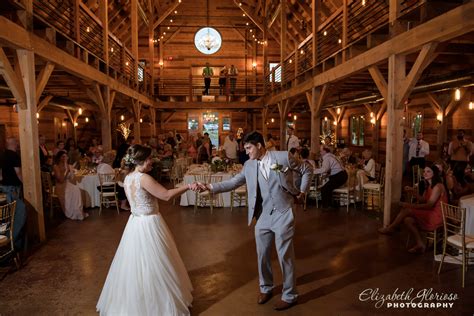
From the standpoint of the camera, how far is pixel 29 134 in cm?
554

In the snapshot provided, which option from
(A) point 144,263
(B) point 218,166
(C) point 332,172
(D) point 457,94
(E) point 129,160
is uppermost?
(D) point 457,94

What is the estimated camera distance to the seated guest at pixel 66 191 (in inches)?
288

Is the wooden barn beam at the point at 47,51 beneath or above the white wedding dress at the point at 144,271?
above

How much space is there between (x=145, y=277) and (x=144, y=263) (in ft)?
0.39

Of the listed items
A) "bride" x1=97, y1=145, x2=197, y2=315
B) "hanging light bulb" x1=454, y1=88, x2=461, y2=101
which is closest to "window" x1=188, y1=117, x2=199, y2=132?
"hanging light bulb" x1=454, y1=88, x2=461, y2=101

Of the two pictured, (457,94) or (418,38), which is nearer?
(418,38)

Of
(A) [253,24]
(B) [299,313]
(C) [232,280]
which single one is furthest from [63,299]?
(A) [253,24]

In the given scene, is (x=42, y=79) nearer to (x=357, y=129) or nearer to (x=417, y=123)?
(x=417, y=123)

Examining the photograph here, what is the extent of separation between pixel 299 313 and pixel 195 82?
18.3 meters

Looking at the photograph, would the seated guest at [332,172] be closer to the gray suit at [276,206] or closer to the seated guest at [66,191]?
the gray suit at [276,206]

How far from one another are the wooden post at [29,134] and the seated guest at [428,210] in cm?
551

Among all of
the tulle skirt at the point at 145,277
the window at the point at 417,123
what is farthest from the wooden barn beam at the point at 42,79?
the window at the point at 417,123

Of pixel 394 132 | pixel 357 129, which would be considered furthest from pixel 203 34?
pixel 394 132

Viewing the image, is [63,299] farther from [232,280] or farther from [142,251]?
[232,280]
